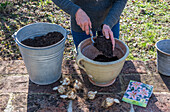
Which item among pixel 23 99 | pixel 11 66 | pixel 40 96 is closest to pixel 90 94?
pixel 40 96

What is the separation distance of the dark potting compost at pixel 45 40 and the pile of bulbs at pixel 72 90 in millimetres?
495

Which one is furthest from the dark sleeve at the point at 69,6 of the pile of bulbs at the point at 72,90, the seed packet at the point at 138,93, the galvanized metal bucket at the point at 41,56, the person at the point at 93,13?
the seed packet at the point at 138,93

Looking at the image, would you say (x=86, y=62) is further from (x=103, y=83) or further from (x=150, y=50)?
(x=150, y=50)

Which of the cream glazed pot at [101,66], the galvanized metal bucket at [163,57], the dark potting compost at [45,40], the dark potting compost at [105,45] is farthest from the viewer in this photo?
the galvanized metal bucket at [163,57]

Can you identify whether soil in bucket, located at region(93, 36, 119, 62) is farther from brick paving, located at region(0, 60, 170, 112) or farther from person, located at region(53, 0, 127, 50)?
brick paving, located at region(0, 60, 170, 112)

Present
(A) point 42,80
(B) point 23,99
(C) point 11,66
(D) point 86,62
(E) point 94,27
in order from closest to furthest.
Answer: (D) point 86,62 → (B) point 23,99 → (A) point 42,80 → (E) point 94,27 → (C) point 11,66

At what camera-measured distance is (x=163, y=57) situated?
2459mm

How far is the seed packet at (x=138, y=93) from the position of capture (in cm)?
218

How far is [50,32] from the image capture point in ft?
8.00

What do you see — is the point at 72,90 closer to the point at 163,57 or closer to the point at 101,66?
the point at 101,66

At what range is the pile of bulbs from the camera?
2.12 meters

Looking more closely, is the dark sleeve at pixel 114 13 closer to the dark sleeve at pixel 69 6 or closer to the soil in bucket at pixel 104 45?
the soil in bucket at pixel 104 45

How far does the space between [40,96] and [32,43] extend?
629 millimetres

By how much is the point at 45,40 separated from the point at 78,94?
0.76m
